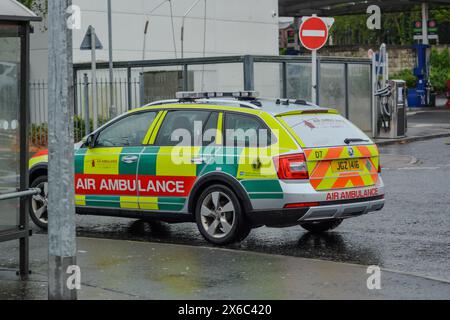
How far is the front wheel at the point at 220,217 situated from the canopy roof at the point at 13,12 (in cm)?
300

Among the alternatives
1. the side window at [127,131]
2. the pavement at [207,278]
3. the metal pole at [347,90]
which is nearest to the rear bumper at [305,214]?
the pavement at [207,278]

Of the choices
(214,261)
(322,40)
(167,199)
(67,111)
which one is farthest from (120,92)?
(67,111)

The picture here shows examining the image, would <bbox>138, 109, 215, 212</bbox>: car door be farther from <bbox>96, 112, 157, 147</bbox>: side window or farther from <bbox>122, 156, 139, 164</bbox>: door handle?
<bbox>96, 112, 157, 147</bbox>: side window

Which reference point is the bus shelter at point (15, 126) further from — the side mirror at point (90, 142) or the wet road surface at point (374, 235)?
the side mirror at point (90, 142)

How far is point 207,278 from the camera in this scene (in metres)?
8.71

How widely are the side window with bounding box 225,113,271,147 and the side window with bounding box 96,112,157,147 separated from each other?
1127 mm

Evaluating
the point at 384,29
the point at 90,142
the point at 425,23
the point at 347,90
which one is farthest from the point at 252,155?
the point at 384,29

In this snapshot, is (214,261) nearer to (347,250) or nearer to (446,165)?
(347,250)

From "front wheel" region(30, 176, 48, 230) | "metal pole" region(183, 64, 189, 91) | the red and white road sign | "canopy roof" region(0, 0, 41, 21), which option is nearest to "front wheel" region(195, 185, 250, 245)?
"front wheel" region(30, 176, 48, 230)

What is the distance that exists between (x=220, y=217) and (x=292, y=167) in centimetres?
103

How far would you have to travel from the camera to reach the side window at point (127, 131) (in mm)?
11672

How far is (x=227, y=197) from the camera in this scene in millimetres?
10719

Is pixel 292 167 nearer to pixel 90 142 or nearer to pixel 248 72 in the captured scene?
pixel 90 142

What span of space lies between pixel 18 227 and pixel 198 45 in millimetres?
21831
